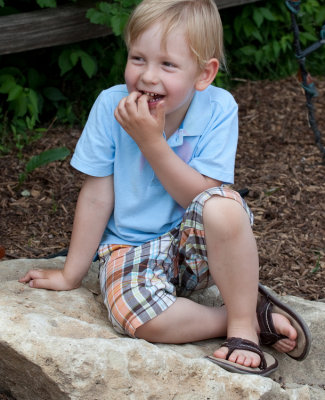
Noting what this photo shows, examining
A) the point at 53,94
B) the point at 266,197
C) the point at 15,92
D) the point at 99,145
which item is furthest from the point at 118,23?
the point at 99,145

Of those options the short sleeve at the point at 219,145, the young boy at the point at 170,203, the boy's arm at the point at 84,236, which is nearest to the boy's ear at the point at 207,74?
the young boy at the point at 170,203

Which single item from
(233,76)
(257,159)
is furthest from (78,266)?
(233,76)

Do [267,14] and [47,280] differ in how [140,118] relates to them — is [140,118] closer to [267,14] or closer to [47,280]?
[47,280]

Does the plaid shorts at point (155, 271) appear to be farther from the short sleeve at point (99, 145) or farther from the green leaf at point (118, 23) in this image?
the green leaf at point (118, 23)

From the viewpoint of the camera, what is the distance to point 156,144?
241cm

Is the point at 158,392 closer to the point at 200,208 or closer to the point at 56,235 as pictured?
the point at 200,208

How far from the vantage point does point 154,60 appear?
2406 millimetres

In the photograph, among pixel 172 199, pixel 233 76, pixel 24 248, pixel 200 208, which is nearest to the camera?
pixel 200 208

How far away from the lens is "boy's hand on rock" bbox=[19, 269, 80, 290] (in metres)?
2.61

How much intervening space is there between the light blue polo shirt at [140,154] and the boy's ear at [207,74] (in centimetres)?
10

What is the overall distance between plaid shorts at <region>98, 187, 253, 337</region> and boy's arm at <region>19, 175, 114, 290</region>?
0.08 meters

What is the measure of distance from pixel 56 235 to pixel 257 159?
152 cm

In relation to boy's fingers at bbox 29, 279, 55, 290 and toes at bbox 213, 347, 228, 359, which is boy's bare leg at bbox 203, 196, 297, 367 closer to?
toes at bbox 213, 347, 228, 359

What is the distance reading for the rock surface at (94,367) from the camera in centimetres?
200
